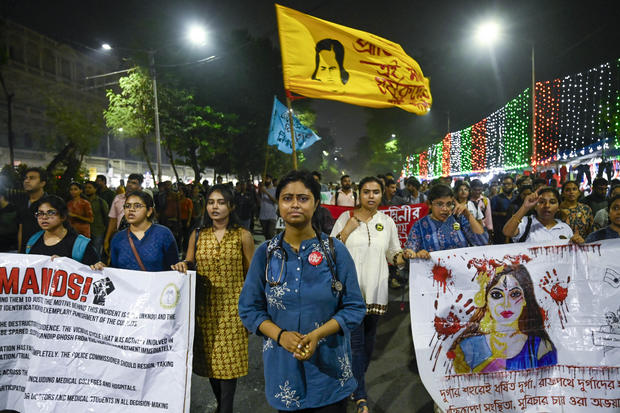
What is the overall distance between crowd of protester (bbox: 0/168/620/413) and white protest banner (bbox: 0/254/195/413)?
0.16 metres

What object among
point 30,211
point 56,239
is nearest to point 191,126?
point 30,211

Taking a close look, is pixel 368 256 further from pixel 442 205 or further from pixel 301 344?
pixel 301 344

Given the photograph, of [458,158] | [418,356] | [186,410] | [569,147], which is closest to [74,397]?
[186,410]

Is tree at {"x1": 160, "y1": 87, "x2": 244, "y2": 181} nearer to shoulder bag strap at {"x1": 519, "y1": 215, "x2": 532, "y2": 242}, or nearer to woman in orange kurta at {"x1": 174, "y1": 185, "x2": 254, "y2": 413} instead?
woman in orange kurta at {"x1": 174, "y1": 185, "x2": 254, "y2": 413}

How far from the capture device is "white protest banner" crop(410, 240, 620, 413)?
2885 millimetres

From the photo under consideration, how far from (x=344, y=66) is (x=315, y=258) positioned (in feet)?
14.2

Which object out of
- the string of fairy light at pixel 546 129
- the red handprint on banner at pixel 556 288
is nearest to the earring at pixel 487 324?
the red handprint on banner at pixel 556 288

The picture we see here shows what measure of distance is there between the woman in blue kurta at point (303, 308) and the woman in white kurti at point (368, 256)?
4.11ft

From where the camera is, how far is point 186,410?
2.80 metres

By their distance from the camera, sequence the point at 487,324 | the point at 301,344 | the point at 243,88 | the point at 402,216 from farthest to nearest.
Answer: the point at 243,88, the point at 402,216, the point at 487,324, the point at 301,344

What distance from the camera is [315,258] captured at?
2004 millimetres

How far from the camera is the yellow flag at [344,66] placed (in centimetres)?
516

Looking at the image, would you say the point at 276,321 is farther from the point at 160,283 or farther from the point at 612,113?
the point at 612,113

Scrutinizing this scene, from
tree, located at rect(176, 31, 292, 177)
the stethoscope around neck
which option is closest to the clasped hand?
the stethoscope around neck
